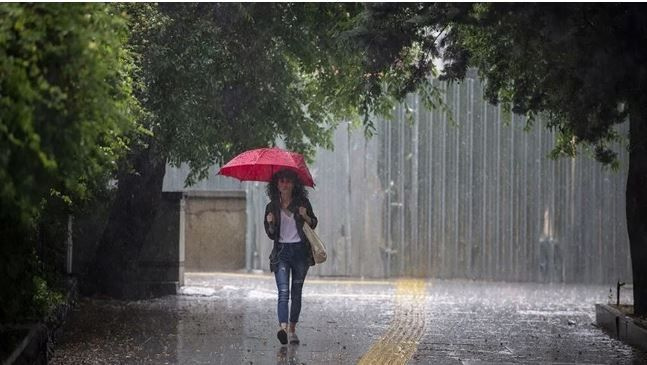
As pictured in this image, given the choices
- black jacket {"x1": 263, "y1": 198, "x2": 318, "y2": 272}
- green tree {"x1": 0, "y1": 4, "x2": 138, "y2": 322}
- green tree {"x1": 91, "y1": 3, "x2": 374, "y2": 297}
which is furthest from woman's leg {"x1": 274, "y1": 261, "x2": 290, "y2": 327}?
green tree {"x1": 0, "y1": 4, "x2": 138, "y2": 322}

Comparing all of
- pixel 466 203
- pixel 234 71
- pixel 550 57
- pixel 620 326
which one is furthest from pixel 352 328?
pixel 466 203

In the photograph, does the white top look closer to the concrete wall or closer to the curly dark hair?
the curly dark hair

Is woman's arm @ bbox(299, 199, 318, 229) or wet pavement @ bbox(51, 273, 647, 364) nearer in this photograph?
wet pavement @ bbox(51, 273, 647, 364)

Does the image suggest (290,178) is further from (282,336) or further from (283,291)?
(282,336)

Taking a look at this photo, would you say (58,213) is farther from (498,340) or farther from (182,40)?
(498,340)

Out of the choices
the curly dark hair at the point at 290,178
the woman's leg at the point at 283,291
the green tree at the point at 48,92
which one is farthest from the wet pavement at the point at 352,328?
the green tree at the point at 48,92

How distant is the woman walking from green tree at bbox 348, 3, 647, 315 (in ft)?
5.97

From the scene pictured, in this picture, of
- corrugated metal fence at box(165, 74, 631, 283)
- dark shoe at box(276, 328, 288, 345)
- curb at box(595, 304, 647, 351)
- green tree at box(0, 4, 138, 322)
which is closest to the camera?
green tree at box(0, 4, 138, 322)

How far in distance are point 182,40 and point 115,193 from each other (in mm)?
3931

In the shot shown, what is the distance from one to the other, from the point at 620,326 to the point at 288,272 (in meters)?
4.08

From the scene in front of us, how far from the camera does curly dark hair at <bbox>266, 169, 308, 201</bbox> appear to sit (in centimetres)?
Answer: 1144

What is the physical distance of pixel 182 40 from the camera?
1312cm

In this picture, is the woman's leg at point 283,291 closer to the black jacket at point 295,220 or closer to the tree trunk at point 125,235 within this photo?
the black jacket at point 295,220

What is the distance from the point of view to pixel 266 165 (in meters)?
11.9
